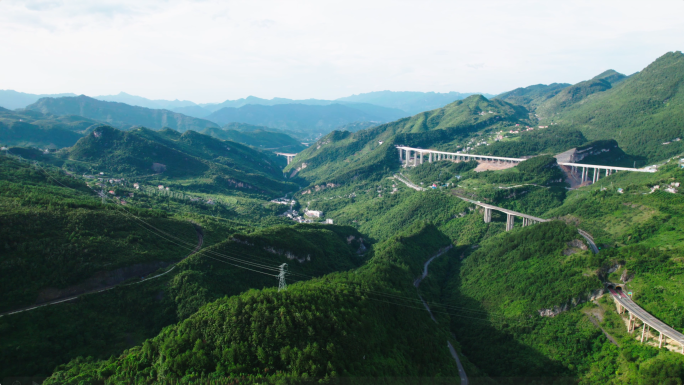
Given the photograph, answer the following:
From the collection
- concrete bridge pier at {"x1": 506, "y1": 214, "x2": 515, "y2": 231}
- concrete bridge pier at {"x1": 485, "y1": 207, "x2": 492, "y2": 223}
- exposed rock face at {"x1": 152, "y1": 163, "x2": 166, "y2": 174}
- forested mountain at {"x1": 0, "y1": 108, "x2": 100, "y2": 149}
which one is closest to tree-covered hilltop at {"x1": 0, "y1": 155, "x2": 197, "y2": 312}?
concrete bridge pier at {"x1": 485, "y1": 207, "x2": 492, "y2": 223}

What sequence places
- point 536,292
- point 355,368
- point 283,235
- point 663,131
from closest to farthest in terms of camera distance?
1. point 355,368
2. point 536,292
3. point 283,235
4. point 663,131

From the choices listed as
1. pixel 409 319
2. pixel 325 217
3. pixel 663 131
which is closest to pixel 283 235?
pixel 409 319

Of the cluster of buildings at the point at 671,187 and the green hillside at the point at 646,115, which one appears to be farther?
the green hillside at the point at 646,115

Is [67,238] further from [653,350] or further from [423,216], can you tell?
[423,216]

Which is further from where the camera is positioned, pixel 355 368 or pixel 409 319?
pixel 409 319

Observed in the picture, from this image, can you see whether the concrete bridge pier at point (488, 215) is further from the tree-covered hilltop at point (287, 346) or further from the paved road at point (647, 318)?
the tree-covered hilltop at point (287, 346)

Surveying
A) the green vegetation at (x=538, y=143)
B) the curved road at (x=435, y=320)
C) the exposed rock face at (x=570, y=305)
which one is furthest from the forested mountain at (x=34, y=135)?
the exposed rock face at (x=570, y=305)
